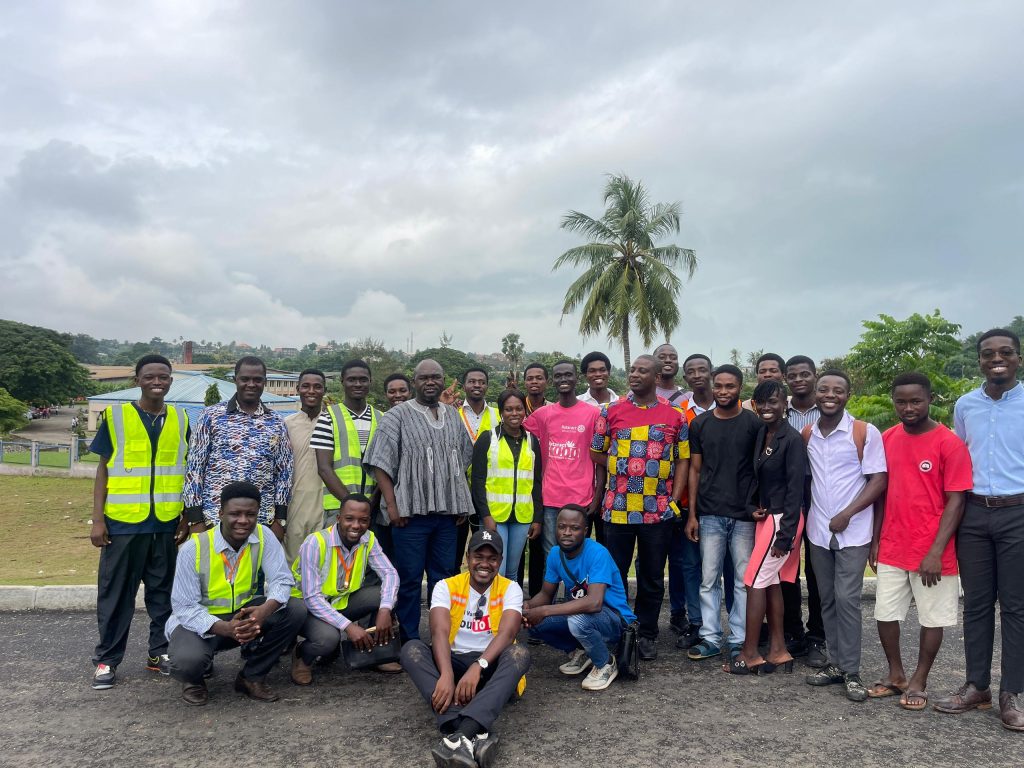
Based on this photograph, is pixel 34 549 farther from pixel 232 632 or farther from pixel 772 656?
pixel 772 656

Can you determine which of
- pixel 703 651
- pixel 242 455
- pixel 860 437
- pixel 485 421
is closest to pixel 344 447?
pixel 242 455

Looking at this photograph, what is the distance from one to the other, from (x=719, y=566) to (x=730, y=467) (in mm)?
774

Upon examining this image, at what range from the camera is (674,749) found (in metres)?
3.84

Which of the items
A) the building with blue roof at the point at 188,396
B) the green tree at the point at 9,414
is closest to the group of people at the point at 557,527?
the green tree at the point at 9,414

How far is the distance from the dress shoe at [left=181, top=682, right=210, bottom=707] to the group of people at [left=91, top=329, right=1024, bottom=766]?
12 millimetres

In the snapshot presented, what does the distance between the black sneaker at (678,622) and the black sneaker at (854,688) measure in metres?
1.39

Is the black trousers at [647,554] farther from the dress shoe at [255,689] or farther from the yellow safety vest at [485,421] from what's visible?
the dress shoe at [255,689]

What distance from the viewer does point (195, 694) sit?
4.40 m

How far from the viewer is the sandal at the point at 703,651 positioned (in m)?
5.21

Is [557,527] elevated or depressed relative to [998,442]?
depressed

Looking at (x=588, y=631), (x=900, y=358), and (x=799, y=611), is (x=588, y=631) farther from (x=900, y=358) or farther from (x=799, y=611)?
(x=900, y=358)

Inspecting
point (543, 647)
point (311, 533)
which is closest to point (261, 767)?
point (311, 533)

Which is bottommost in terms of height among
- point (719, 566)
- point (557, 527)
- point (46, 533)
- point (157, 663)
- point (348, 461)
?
point (46, 533)

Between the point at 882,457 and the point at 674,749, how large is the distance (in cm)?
238
